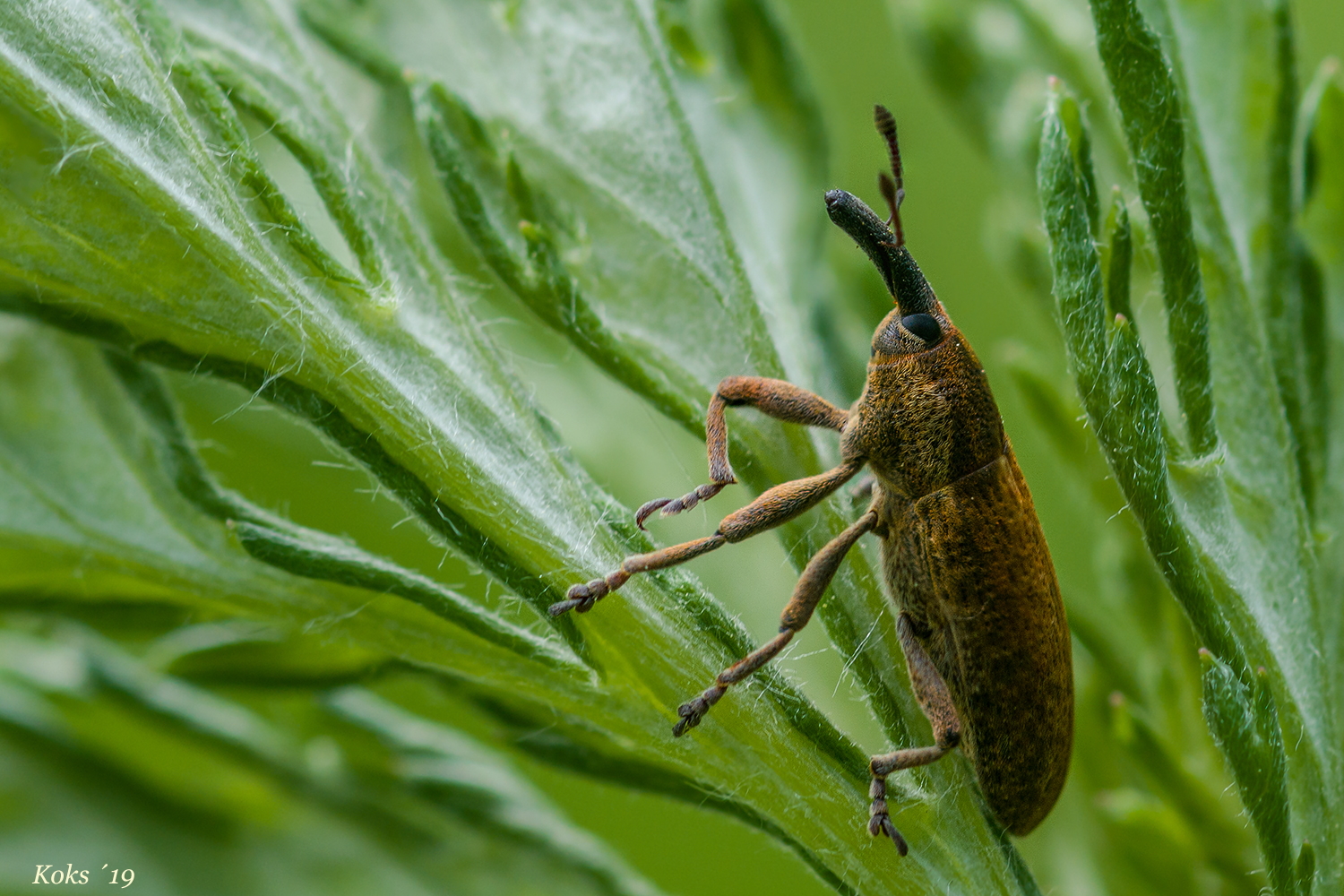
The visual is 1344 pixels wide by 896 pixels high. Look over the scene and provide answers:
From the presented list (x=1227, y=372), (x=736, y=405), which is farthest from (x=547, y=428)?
(x=1227, y=372)

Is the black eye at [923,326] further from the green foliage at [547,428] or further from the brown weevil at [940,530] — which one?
the green foliage at [547,428]

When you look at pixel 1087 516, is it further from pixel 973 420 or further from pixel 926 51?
pixel 926 51

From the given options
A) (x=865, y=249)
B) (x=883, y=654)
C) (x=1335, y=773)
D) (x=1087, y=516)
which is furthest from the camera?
(x=1087, y=516)

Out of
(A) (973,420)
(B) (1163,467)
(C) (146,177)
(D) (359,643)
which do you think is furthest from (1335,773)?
(C) (146,177)

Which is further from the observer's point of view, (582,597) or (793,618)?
(793,618)

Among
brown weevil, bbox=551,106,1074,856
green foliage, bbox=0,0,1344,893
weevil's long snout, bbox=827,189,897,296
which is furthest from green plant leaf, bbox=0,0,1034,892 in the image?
weevil's long snout, bbox=827,189,897,296

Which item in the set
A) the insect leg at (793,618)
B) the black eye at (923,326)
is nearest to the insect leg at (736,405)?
the insect leg at (793,618)

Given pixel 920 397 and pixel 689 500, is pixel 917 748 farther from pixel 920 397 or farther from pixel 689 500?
pixel 920 397
